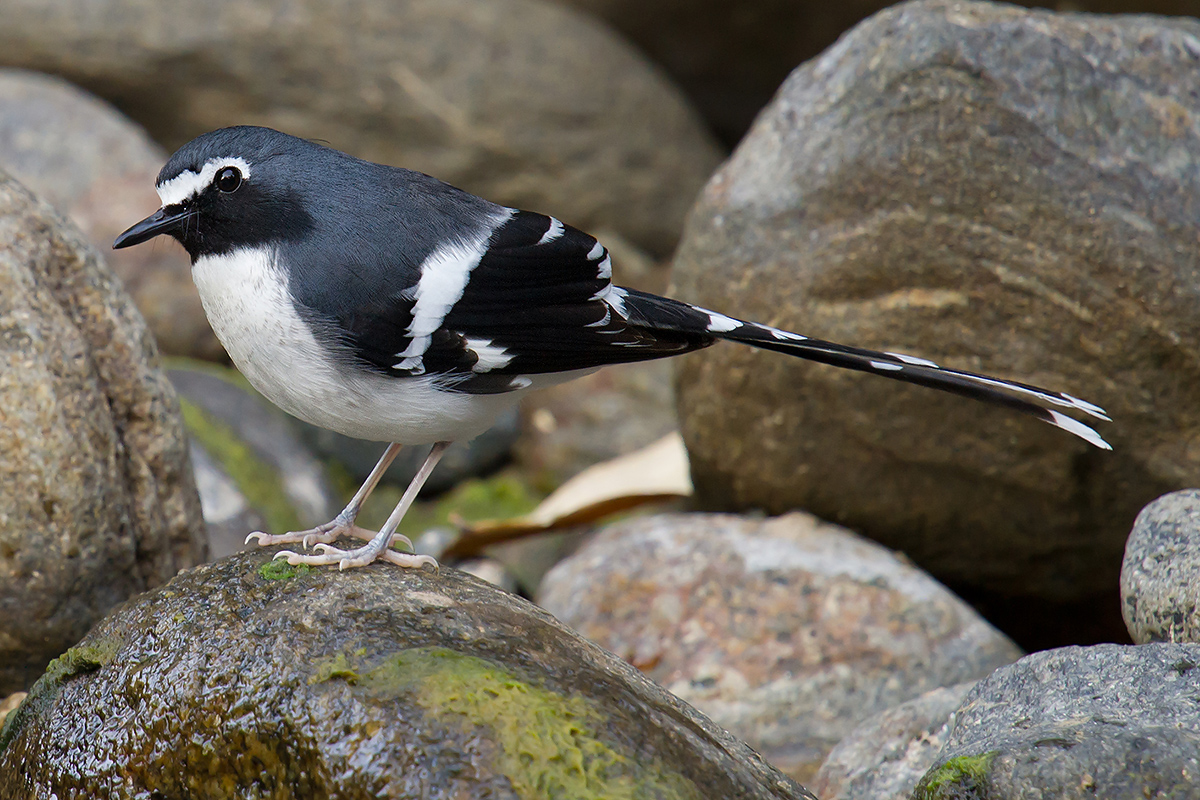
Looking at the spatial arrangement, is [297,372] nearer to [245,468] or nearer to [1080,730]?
[1080,730]

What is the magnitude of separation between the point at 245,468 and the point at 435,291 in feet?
Answer: 11.8

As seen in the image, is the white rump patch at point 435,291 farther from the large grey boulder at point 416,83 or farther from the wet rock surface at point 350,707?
the large grey boulder at point 416,83

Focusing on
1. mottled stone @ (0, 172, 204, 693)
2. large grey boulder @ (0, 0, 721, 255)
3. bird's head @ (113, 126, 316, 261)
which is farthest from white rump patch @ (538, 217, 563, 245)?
large grey boulder @ (0, 0, 721, 255)

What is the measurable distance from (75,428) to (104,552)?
0.45 m

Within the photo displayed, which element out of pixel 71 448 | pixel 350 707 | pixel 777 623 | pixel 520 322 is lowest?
pixel 777 623

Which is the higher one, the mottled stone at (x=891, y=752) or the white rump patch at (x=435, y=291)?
the white rump patch at (x=435, y=291)

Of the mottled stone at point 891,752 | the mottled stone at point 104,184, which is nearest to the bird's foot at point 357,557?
the mottled stone at point 891,752

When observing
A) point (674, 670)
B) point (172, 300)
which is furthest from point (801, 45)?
point (674, 670)

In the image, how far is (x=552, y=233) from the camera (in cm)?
380

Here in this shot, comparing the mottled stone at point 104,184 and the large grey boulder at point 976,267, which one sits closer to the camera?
the large grey boulder at point 976,267

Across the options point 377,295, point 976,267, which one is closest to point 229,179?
point 377,295

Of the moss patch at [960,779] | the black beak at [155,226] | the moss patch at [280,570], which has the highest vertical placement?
the black beak at [155,226]

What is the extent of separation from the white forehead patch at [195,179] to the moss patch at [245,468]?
3.12 meters

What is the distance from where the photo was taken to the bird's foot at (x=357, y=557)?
3451 millimetres
